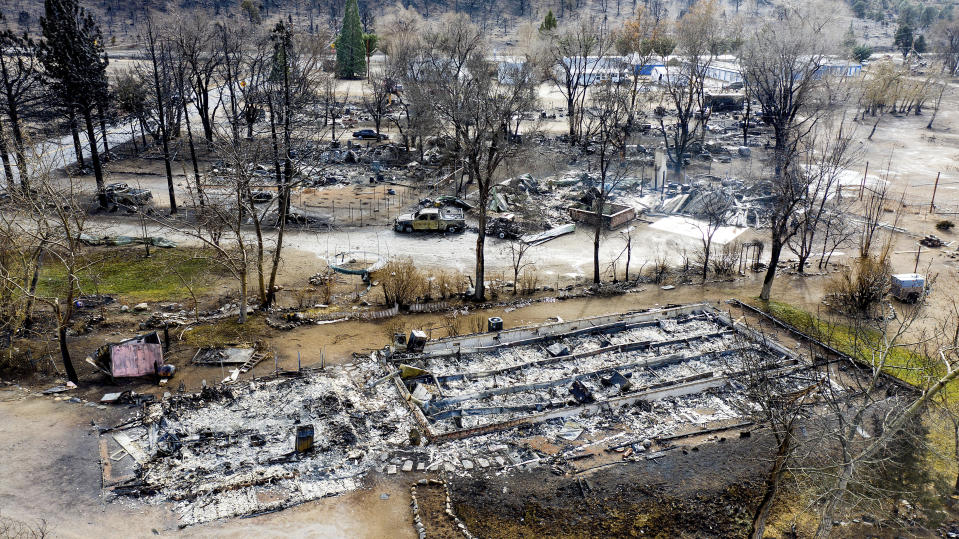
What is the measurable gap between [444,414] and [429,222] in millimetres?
16630

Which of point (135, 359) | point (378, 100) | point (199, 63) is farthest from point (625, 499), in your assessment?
point (199, 63)

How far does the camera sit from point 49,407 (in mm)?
19078

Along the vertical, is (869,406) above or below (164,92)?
below

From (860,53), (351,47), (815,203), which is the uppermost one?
(351,47)

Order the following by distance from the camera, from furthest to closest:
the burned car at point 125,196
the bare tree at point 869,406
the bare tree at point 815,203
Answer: the burned car at point 125,196 < the bare tree at point 815,203 < the bare tree at point 869,406

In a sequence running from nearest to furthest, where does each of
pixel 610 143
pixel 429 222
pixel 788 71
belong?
pixel 429 222
pixel 788 71
pixel 610 143

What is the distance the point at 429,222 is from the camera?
34.7 meters

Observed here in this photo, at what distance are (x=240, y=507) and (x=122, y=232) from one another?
2284 centimetres

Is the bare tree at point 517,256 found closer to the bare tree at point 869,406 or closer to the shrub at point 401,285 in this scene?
the shrub at point 401,285

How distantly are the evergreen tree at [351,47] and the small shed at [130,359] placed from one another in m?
58.7

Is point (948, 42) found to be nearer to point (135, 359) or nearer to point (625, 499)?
point (625, 499)

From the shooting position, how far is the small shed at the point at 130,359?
20578 mm

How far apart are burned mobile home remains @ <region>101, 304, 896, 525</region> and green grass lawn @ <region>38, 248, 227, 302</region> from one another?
29.1ft

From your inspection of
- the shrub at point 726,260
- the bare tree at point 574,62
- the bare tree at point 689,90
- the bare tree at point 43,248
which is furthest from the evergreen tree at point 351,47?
the shrub at point 726,260
